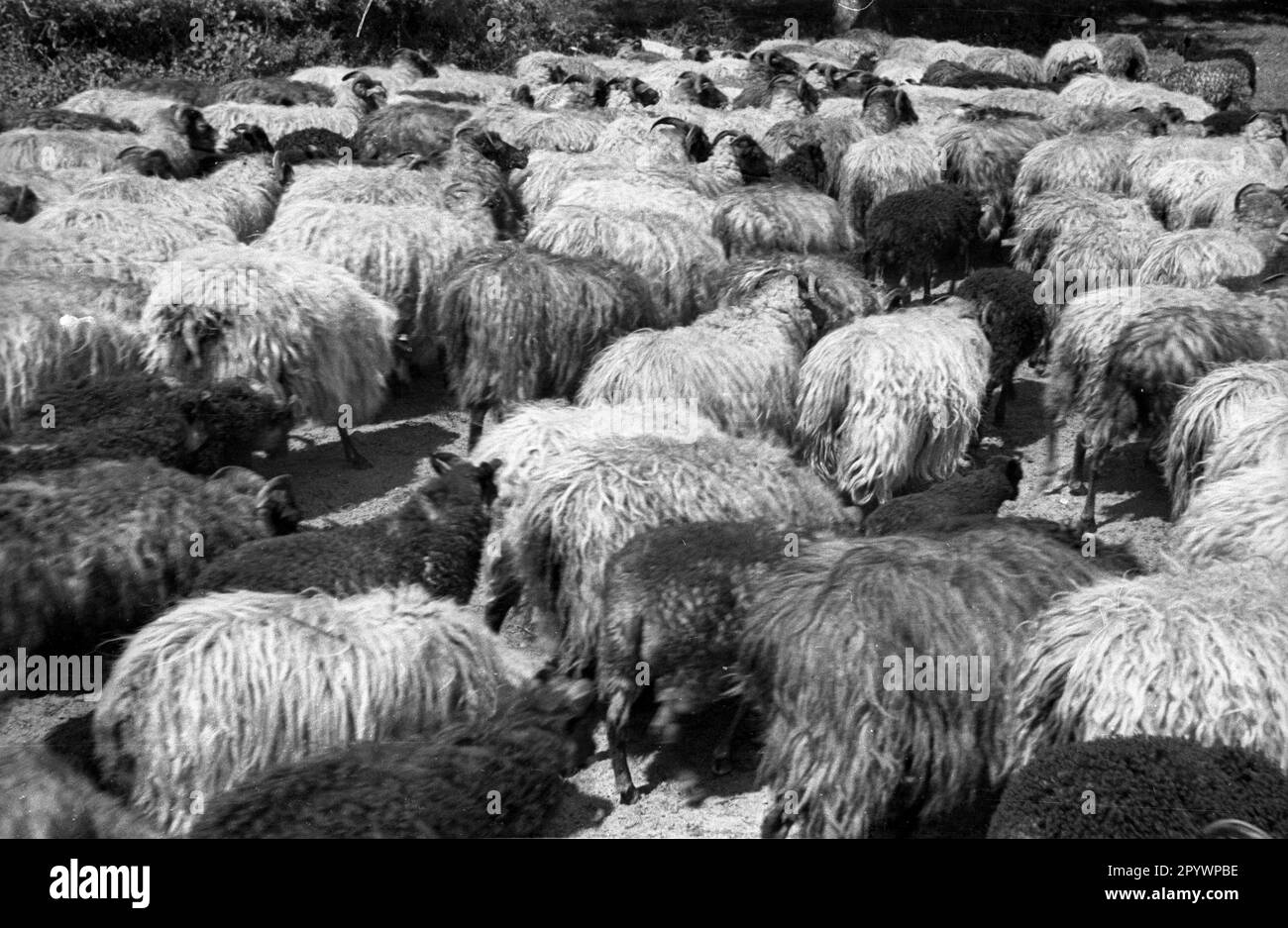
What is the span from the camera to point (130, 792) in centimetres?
448

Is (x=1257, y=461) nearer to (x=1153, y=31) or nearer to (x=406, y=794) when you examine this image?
(x=406, y=794)

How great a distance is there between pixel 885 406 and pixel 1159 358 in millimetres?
1506

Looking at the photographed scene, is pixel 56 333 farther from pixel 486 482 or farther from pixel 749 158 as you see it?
pixel 749 158

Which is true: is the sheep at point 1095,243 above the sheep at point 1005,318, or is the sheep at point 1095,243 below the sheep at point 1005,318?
above

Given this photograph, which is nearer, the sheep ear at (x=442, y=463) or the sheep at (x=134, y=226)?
the sheep ear at (x=442, y=463)

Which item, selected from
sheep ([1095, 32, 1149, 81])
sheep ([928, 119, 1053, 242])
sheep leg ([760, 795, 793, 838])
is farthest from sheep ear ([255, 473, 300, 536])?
sheep ([1095, 32, 1149, 81])

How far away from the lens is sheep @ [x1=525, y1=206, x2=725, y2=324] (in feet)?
28.8

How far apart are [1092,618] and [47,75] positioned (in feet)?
46.8

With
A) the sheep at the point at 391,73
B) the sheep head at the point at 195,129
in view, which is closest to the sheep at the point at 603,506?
the sheep head at the point at 195,129

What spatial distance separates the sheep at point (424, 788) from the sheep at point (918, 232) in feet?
19.8

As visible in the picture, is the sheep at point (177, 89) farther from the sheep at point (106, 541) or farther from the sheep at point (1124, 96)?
the sheep at point (1124, 96)

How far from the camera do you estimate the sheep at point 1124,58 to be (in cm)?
1997

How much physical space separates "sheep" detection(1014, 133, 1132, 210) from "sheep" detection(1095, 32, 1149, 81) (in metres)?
9.18

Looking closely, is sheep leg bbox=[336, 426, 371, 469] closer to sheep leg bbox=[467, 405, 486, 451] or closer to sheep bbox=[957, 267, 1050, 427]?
sheep leg bbox=[467, 405, 486, 451]
